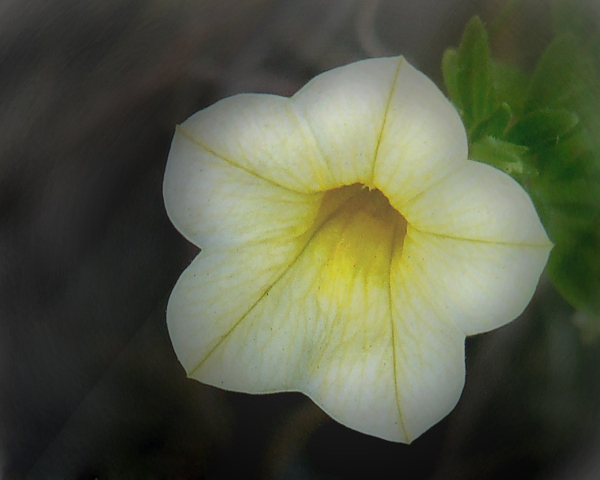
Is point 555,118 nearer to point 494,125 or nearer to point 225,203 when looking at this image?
point 494,125

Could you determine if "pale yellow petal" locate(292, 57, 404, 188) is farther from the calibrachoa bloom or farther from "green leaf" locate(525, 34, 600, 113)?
"green leaf" locate(525, 34, 600, 113)

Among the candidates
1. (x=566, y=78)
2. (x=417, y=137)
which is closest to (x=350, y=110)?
(x=417, y=137)

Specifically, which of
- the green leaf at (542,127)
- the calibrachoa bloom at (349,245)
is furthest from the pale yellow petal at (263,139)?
the green leaf at (542,127)

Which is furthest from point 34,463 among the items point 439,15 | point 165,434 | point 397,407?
point 439,15

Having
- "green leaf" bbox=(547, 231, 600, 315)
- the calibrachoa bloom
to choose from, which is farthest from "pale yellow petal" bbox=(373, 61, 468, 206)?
"green leaf" bbox=(547, 231, 600, 315)

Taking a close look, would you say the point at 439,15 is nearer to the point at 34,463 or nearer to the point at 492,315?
the point at 492,315
